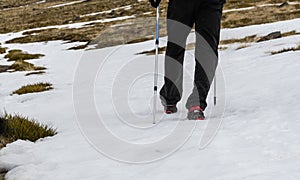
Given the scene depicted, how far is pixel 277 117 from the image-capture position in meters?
4.56

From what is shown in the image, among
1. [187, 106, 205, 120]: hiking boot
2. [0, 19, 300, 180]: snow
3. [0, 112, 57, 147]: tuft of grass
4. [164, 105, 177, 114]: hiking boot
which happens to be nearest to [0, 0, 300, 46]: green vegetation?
[0, 19, 300, 180]: snow

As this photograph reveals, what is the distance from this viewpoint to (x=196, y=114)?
5.02 metres

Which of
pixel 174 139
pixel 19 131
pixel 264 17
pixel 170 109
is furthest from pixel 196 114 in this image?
pixel 264 17

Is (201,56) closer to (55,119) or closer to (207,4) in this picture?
(207,4)

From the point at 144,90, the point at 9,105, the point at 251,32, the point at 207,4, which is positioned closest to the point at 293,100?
the point at 207,4

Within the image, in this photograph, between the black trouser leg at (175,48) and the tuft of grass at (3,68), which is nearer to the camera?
the black trouser leg at (175,48)

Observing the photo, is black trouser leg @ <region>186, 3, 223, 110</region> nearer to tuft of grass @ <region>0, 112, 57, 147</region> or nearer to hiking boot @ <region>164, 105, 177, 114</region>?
hiking boot @ <region>164, 105, 177, 114</region>

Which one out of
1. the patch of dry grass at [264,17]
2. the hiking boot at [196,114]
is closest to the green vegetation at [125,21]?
the patch of dry grass at [264,17]

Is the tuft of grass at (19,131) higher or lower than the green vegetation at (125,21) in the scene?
higher

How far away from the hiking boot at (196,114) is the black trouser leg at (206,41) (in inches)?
9.9

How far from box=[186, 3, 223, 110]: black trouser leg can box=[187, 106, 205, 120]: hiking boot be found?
251mm

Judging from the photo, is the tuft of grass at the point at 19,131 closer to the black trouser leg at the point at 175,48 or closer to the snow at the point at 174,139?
the snow at the point at 174,139

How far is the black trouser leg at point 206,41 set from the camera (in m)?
5.32

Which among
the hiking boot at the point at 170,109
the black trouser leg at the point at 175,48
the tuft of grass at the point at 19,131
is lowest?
the hiking boot at the point at 170,109
